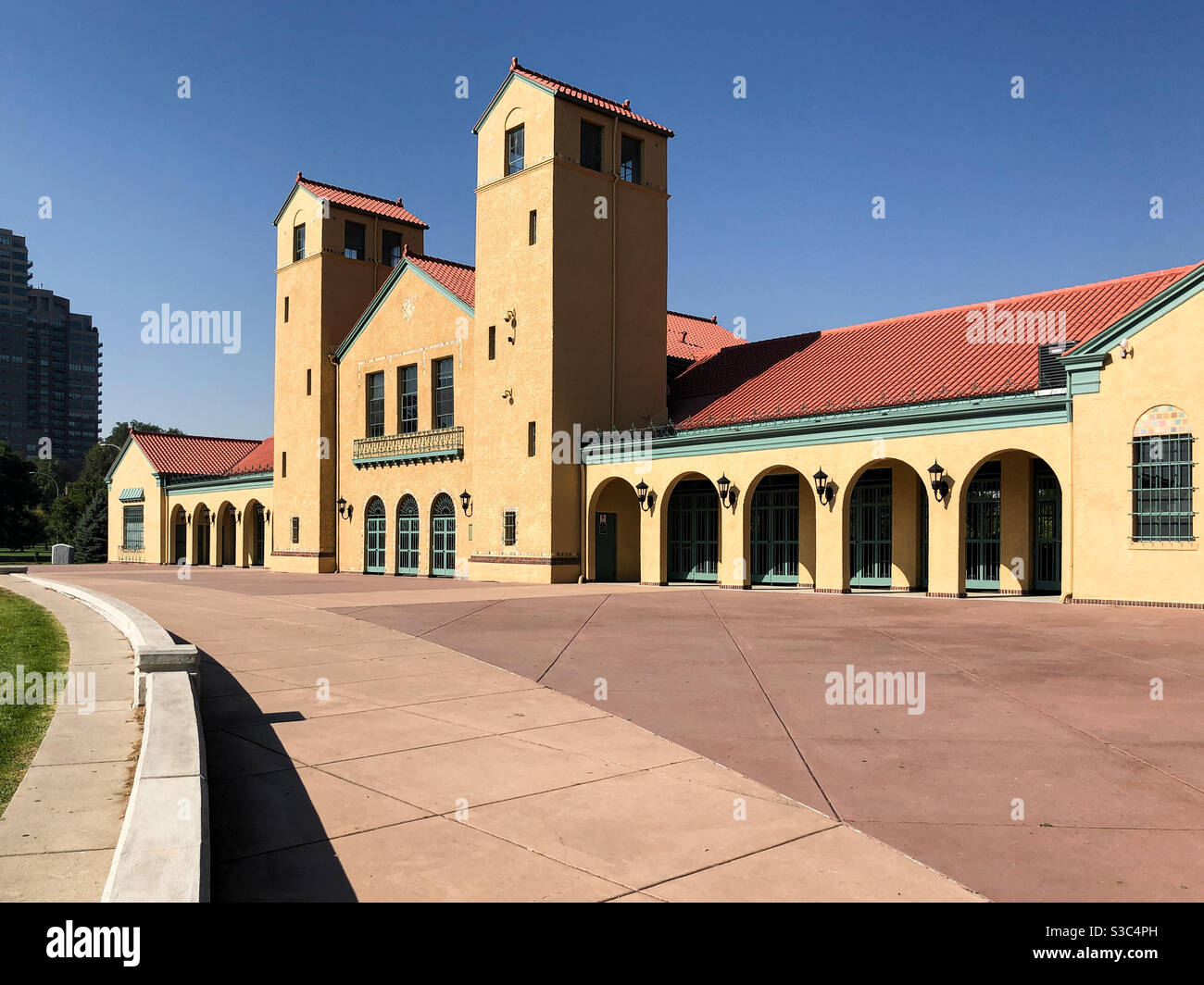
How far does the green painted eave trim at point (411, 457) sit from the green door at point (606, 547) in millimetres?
6092

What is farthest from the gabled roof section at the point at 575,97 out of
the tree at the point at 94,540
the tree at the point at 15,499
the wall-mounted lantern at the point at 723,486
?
the tree at the point at 15,499

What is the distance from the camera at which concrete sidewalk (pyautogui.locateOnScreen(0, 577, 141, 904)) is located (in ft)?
14.6

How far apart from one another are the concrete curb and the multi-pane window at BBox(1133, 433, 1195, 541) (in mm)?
17941

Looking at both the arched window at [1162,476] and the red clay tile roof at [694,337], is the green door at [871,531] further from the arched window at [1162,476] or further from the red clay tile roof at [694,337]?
the red clay tile roof at [694,337]

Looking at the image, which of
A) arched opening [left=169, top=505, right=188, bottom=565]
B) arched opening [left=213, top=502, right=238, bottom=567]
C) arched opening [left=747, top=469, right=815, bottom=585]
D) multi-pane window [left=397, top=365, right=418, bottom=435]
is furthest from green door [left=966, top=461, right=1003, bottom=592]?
arched opening [left=169, top=505, right=188, bottom=565]

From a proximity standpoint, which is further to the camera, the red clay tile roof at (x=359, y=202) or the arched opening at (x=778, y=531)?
the red clay tile roof at (x=359, y=202)

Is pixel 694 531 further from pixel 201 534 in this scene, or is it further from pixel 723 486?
pixel 201 534

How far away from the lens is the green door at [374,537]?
124 feet

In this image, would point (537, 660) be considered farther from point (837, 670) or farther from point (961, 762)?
point (961, 762)

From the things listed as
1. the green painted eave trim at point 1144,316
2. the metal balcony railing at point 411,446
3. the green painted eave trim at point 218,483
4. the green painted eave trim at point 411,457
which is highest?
the green painted eave trim at point 1144,316

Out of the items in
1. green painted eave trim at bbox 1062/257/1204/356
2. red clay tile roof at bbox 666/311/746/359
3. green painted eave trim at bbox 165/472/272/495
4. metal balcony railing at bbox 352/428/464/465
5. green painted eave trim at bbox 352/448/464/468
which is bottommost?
green painted eave trim at bbox 165/472/272/495

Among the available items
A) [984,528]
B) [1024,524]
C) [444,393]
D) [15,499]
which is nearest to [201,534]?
[444,393]

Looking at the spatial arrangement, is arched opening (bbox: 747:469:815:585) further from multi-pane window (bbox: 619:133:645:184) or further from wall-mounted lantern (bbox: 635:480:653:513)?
multi-pane window (bbox: 619:133:645:184)

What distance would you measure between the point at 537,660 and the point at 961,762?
5951 mm
